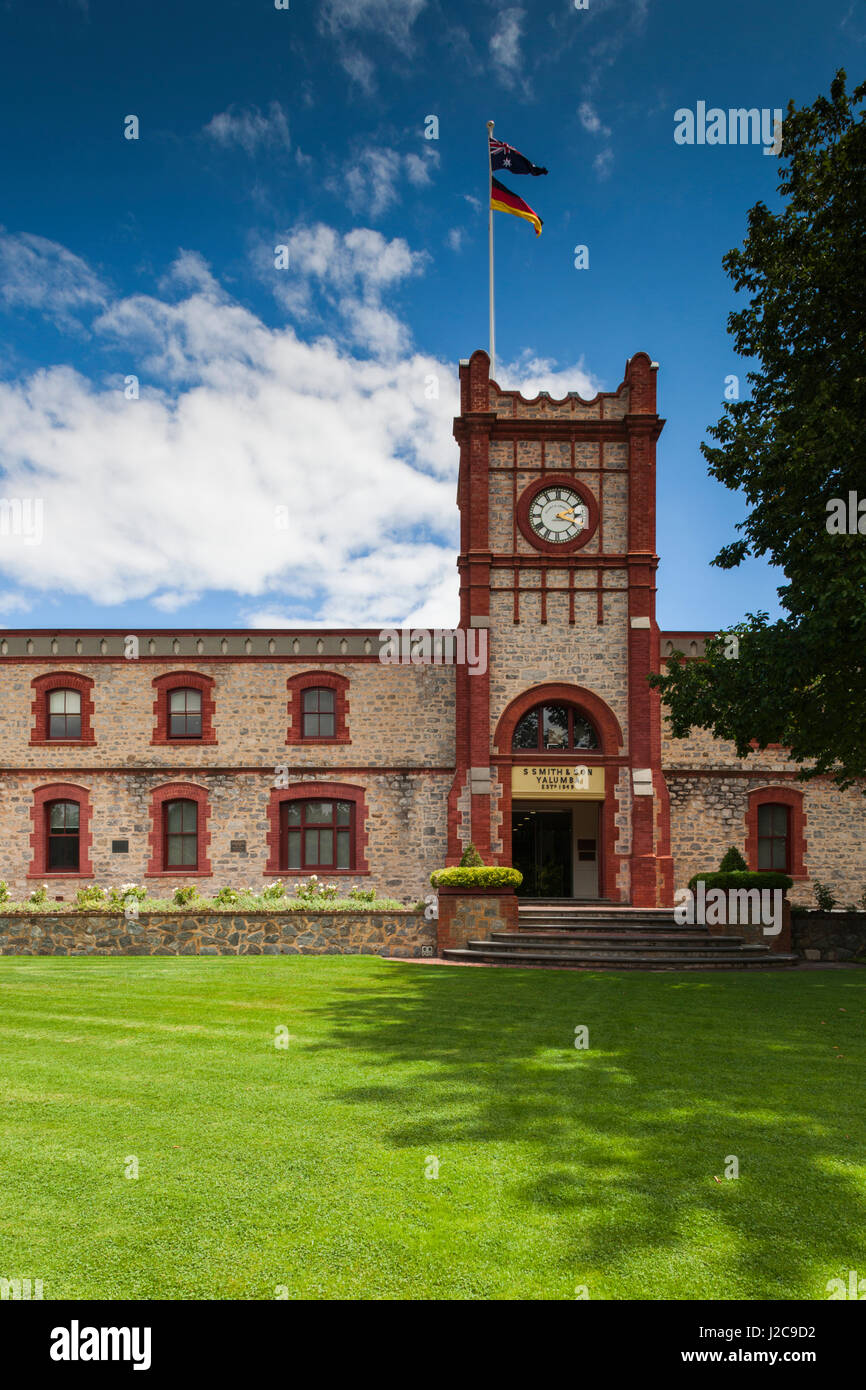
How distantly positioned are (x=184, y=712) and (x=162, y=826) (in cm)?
327

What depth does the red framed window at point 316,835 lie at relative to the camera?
23.4 metres

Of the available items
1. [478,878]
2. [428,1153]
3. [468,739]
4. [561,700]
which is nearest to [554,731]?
[561,700]

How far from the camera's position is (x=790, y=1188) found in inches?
192

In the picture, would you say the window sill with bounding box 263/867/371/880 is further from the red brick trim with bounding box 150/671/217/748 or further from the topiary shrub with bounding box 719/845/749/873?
the topiary shrub with bounding box 719/845/749/873

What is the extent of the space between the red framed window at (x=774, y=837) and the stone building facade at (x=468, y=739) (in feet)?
0.18

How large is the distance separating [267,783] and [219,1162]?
18740 mm

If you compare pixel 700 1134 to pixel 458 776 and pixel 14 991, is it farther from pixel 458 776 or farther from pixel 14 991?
pixel 458 776

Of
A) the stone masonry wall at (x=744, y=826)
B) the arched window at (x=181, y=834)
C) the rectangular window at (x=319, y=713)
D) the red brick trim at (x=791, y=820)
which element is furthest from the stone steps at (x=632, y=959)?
the arched window at (x=181, y=834)

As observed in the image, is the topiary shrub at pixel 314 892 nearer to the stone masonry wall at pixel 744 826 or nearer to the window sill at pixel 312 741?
the window sill at pixel 312 741

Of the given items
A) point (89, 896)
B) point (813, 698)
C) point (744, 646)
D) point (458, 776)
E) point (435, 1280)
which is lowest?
point (89, 896)

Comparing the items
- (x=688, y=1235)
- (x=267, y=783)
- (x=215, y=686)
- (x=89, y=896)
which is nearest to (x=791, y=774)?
(x=267, y=783)

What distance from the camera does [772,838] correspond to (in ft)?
75.6

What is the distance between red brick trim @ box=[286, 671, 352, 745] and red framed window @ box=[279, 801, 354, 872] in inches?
70.1

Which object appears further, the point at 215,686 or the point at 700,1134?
the point at 215,686
